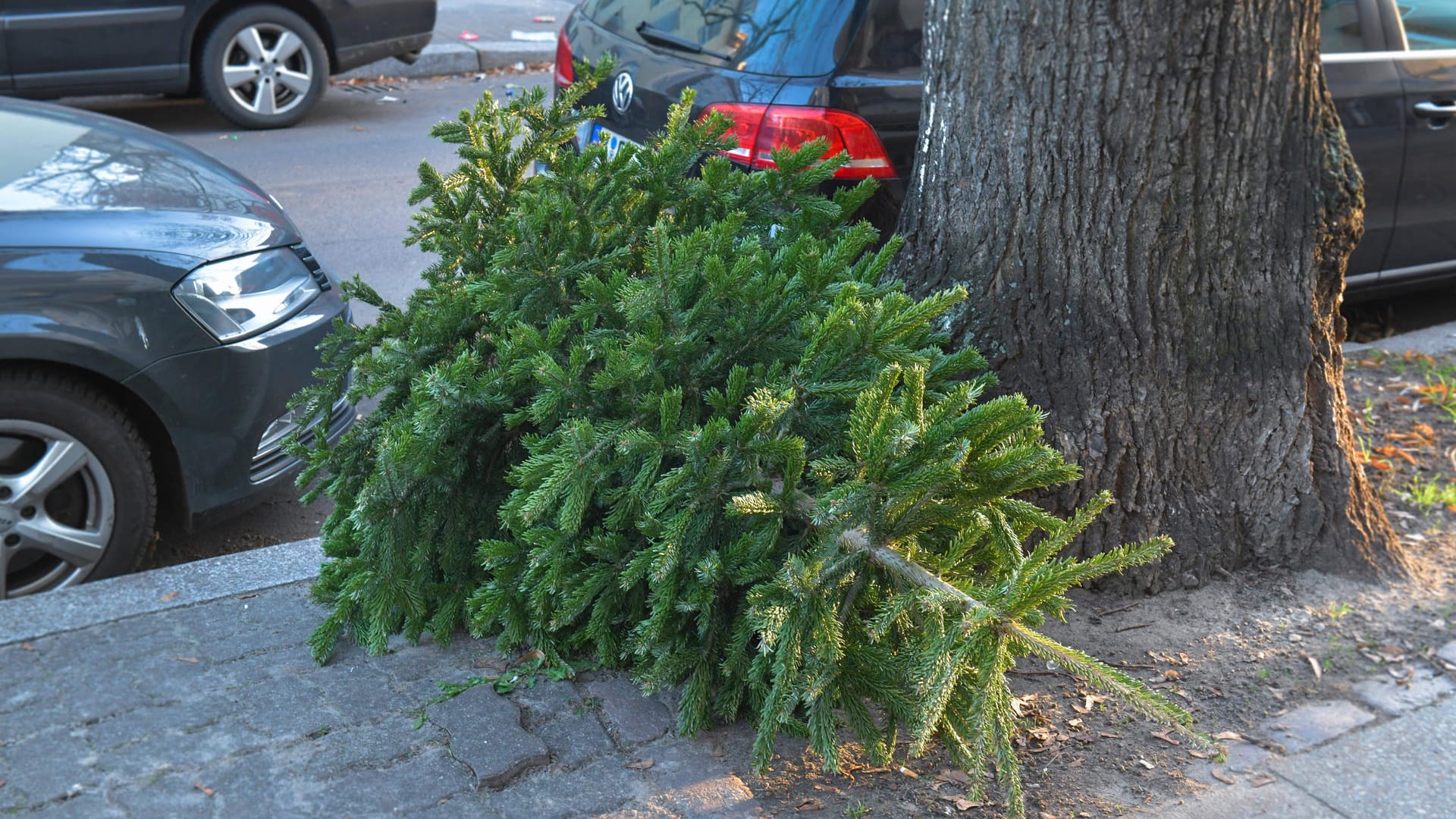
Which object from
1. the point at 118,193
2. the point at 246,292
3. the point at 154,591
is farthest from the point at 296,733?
the point at 118,193

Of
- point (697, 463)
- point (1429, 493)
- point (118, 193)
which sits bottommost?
point (1429, 493)

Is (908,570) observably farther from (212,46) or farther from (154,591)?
(212,46)

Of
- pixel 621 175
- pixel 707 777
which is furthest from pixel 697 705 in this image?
pixel 621 175

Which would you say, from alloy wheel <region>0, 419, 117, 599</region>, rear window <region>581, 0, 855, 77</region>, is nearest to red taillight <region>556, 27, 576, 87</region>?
rear window <region>581, 0, 855, 77</region>

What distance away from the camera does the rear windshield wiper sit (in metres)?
4.60

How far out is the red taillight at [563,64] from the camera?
18.5 feet

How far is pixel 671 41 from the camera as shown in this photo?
15.9 feet

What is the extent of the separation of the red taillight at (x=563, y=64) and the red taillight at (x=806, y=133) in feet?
4.77

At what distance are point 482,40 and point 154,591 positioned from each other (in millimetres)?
9640

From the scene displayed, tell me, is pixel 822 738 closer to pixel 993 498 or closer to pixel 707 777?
pixel 707 777

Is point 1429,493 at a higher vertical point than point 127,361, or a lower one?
lower

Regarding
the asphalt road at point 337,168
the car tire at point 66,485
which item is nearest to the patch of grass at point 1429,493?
the asphalt road at point 337,168

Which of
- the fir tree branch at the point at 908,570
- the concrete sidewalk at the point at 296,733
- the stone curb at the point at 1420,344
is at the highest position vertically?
the fir tree branch at the point at 908,570

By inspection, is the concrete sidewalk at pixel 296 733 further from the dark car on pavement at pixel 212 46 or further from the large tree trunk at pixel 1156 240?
the dark car on pavement at pixel 212 46
